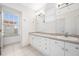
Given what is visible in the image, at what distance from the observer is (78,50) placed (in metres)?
0.90

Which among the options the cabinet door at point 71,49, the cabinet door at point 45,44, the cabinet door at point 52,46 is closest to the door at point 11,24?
the cabinet door at point 45,44

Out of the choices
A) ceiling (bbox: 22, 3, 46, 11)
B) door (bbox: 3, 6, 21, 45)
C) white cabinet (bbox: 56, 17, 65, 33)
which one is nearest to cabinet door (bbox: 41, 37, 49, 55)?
white cabinet (bbox: 56, 17, 65, 33)

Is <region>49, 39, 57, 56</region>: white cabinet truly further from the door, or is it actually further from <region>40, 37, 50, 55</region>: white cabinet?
the door

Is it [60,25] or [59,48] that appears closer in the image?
[59,48]

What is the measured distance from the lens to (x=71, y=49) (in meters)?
A: 0.95

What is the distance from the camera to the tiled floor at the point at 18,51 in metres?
1.14

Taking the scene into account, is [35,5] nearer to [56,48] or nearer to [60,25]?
[60,25]

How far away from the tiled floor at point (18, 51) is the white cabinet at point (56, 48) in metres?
0.28

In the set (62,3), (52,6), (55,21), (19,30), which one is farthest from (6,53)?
(62,3)

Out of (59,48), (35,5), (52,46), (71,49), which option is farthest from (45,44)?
(35,5)

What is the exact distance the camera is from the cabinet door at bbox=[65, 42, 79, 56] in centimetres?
91

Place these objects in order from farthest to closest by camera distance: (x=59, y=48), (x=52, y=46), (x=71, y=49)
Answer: (x=52, y=46) → (x=59, y=48) → (x=71, y=49)

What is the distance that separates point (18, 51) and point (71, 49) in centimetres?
101

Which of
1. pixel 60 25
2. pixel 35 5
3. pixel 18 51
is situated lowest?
pixel 18 51
